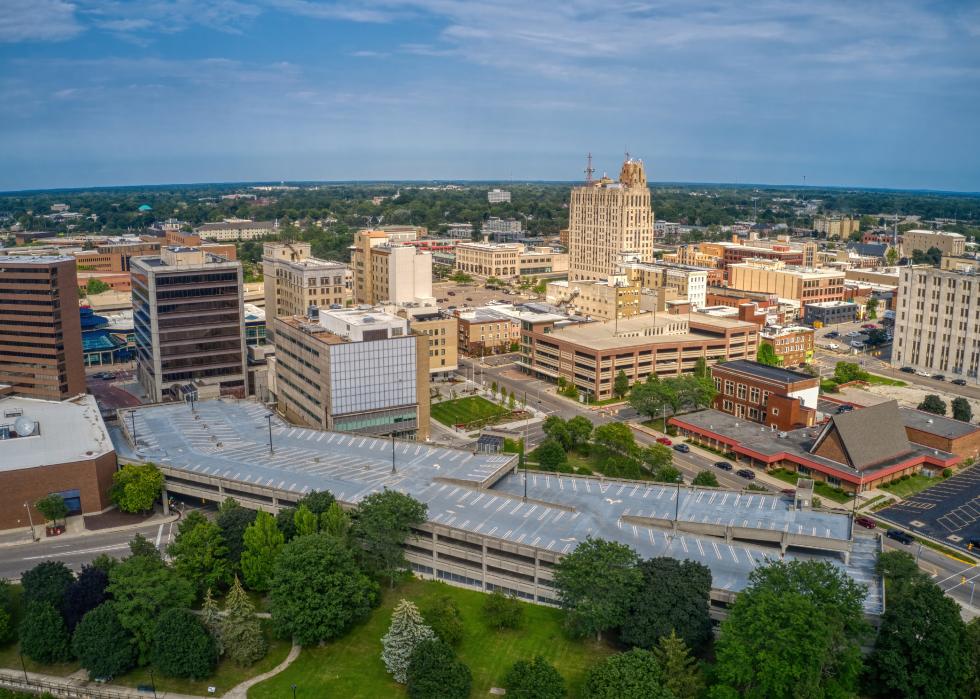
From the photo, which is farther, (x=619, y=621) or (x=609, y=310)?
(x=609, y=310)

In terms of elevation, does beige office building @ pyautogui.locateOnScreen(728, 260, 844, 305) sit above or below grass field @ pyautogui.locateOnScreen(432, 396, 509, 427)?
above

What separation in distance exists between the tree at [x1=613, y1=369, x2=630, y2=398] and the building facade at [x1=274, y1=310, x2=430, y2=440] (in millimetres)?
33948

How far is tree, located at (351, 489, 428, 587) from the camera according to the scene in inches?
2494

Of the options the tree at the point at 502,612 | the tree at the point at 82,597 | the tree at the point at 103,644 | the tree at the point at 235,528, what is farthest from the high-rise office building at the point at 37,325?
the tree at the point at 502,612

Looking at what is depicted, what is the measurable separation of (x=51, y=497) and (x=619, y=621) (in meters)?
53.4

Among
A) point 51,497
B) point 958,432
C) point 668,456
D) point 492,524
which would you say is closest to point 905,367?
point 958,432

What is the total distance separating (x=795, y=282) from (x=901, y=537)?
11692 centimetres

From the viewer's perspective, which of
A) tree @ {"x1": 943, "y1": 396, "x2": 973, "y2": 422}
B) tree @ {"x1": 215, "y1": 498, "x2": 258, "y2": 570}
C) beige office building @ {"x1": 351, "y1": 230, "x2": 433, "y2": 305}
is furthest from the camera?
beige office building @ {"x1": 351, "y1": 230, "x2": 433, "y2": 305}

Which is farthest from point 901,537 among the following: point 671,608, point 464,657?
point 464,657

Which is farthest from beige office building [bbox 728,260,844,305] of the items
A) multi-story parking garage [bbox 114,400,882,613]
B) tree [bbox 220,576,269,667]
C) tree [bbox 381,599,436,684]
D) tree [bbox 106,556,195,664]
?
tree [bbox 106,556,195,664]

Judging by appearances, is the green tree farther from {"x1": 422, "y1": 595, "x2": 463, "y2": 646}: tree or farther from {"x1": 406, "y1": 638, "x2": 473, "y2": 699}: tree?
{"x1": 406, "y1": 638, "x2": 473, "y2": 699}: tree

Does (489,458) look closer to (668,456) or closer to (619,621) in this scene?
(668,456)

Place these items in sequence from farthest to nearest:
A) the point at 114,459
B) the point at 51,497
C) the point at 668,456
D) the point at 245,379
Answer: the point at 245,379, the point at 668,456, the point at 114,459, the point at 51,497

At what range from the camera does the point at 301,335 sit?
3907 inches
